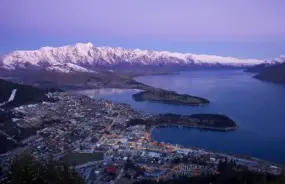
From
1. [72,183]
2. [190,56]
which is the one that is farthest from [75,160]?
[190,56]

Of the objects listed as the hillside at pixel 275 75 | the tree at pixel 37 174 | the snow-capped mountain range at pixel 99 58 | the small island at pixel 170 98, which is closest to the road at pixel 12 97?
the small island at pixel 170 98

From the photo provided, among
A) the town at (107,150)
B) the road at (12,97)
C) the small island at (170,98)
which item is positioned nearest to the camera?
the town at (107,150)

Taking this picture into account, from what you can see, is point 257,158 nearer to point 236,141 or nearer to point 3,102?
point 236,141

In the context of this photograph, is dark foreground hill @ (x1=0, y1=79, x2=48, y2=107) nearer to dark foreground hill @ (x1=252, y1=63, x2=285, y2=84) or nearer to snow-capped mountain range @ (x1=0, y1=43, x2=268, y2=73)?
dark foreground hill @ (x1=252, y1=63, x2=285, y2=84)

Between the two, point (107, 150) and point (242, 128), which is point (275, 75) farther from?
point (107, 150)

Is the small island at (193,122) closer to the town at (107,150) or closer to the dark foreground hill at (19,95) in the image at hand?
the town at (107,150)

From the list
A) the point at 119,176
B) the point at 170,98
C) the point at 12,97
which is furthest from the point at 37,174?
the point at 170,98
